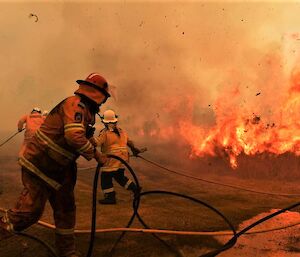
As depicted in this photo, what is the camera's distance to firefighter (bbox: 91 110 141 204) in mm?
6621

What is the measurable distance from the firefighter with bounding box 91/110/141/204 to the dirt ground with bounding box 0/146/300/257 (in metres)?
0.33

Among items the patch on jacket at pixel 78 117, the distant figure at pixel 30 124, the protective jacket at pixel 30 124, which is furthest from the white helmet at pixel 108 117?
the patch on jacket at pixel 78 117

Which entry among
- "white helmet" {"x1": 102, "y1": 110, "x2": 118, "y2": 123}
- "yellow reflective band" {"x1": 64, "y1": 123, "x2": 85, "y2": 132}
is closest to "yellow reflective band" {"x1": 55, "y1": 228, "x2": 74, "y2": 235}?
"yellow reflective band" {"x1": 64, "y1": 123, "x2": 85, "y2": 132}

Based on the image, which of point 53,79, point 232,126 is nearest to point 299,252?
point 232,126

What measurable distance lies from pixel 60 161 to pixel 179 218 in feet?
8.79

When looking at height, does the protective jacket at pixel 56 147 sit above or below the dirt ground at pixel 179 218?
above

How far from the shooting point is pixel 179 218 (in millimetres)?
5551

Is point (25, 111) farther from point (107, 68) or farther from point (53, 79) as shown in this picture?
point (107, 68)

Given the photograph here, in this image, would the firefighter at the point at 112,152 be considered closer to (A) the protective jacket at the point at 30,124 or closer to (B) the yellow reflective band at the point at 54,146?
(A) the protective jacket at the point at 30,124

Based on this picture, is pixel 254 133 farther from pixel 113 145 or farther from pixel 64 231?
pixel 64 231

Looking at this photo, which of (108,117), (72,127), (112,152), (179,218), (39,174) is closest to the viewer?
(72,127)

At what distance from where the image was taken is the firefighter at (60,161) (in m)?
3.40

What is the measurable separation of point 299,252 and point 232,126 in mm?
7225

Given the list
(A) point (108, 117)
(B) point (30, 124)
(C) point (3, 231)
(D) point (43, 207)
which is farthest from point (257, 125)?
(C) point (3, 231)
